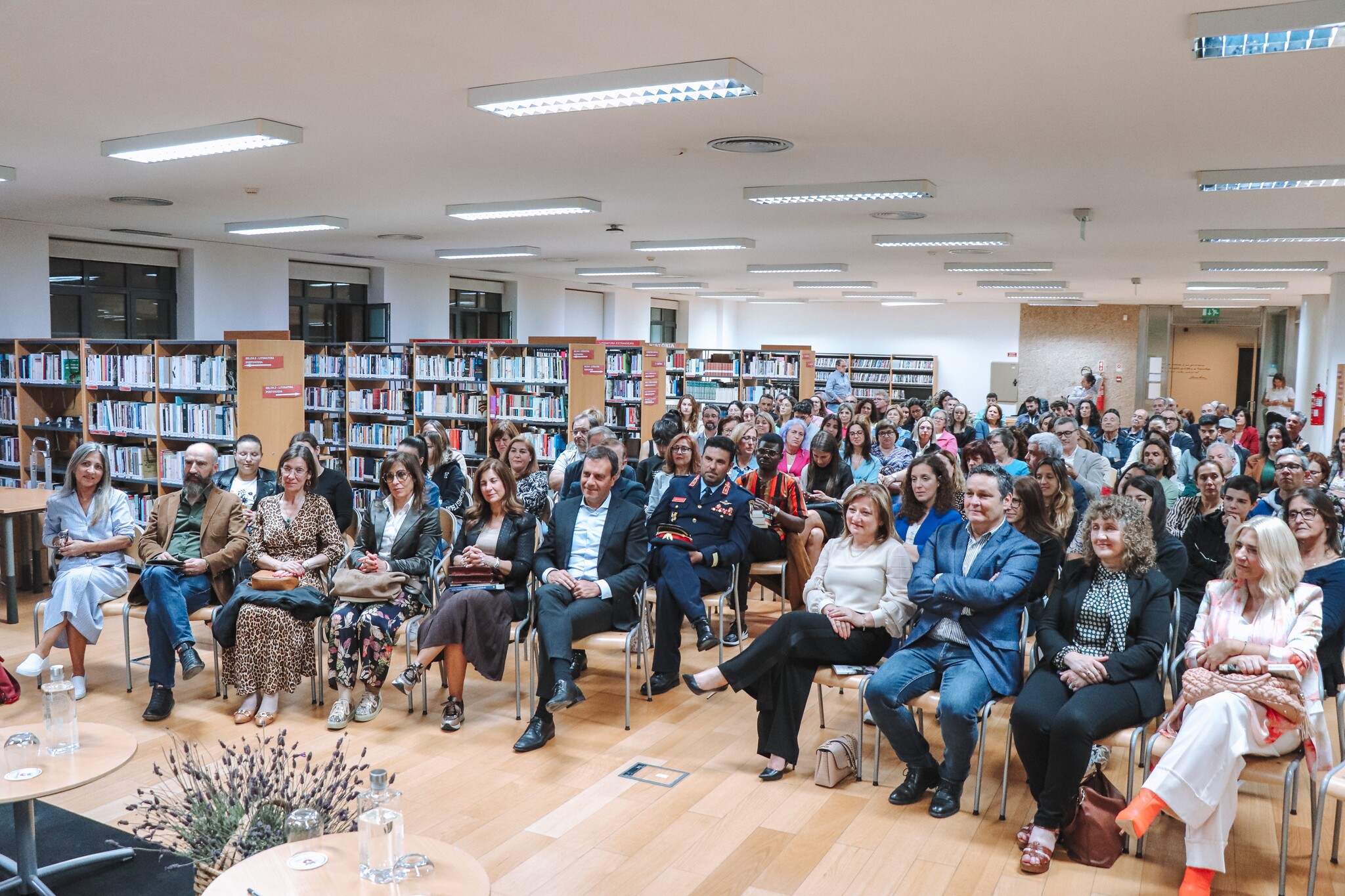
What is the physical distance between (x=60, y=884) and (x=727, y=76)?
4.08 metres

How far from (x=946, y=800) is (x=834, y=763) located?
511 mm

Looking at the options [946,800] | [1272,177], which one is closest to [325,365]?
[946,800]

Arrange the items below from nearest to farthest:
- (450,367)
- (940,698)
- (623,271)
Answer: (940,698) → (450,367) → (623,271)

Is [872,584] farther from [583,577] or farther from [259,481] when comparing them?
[259,481]

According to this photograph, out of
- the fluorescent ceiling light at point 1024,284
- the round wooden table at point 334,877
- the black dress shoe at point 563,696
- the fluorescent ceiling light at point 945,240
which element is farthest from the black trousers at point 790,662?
the fluorescent ceiling light at point 1024,284

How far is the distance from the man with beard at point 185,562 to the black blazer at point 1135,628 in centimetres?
439

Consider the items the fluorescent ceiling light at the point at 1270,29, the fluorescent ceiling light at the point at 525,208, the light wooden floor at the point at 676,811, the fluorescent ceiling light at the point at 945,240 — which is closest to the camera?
the fluorescent ceiling light at the point at 1270,29

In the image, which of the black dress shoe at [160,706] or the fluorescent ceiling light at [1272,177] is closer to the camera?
the black dress shoe at [160,706]

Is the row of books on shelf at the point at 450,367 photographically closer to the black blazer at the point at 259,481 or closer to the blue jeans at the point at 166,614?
the black blazer at the point at 259,481

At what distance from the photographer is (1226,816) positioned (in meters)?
3.58

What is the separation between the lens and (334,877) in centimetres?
251

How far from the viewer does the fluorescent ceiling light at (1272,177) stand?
6422 millimetres

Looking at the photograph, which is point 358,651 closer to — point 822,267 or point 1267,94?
point 1267,94

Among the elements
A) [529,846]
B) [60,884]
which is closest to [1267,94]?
[529,846]
